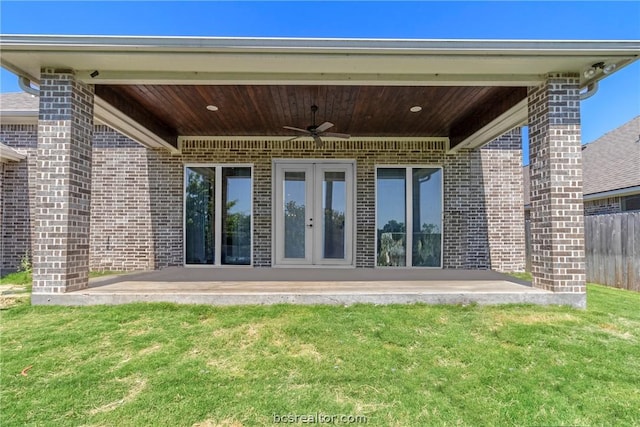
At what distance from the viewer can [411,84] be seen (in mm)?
4289

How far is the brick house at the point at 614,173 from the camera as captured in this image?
8.03m

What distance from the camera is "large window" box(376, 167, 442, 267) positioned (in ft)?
24.2

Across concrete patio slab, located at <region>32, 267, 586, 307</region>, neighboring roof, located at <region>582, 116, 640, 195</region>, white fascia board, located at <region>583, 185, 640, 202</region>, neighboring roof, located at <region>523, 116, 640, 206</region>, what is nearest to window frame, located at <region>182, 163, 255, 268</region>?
concrete patio slab, located at <region>32, 267, 586, 307</region>

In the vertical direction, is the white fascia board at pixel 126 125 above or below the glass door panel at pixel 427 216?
above

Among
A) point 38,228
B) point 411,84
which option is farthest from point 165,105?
point 411,84

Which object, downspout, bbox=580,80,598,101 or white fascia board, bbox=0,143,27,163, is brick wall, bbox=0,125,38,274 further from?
downspout, bbox=580,80,598,101

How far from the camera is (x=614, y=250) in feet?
20.6

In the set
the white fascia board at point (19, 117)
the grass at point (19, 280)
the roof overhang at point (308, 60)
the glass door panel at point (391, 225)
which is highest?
the white fascia board at point (19, 117)

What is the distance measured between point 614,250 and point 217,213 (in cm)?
790

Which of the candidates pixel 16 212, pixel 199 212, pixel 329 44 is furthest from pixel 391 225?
pixel 16 212

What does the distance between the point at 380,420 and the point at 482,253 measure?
6.23m

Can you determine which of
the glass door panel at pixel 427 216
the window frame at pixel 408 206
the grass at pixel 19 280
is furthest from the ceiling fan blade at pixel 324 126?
the grass at pixel 19 280

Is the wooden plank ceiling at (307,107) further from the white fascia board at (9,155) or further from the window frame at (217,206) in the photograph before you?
the white fascia board at (9,155)

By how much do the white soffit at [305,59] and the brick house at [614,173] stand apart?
13.5 ft
